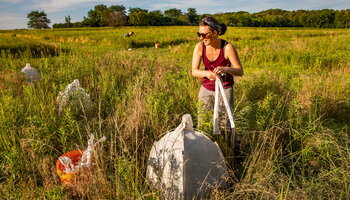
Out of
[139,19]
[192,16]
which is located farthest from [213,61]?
[192,16]

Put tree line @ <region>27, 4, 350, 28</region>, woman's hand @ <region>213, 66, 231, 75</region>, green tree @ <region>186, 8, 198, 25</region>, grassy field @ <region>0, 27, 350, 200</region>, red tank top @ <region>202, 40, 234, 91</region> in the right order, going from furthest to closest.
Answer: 1. green tree @ <region>186, 8, 198, 25</region>
2. tree line @ <region>27, 4, 350, 28</region>
3. red tank top @ <region>202, 40, 234, 91</region>
4. woman's hand @ <region>213, 66, 231, 75</region>
5. grassy field @ <region>0, 27, 350, 200</region>

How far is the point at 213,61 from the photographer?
230 cm

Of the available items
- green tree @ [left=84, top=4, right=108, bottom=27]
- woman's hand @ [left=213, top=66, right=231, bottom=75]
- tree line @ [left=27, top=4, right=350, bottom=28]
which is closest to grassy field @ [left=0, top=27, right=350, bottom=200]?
woman's hand @ [left=213, top=66, right=231, bottom=75]

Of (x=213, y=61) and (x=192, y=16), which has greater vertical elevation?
(x=192, y=16)

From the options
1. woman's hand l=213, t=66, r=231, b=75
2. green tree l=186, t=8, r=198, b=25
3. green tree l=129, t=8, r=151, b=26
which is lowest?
woman's hand l=213, t=66, r=231, b=75

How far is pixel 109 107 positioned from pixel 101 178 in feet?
5.98

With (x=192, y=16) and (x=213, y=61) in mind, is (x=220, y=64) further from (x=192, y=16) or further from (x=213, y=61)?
(x=192, y=16)

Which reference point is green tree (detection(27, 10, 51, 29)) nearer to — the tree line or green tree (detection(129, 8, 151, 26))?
the tree line

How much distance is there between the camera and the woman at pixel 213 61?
7.02ft

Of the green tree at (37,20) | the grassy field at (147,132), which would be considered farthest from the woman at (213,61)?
the green tree at (37,20)

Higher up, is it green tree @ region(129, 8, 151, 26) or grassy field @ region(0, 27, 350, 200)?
green tree @ region(129, 8, 151, 26)

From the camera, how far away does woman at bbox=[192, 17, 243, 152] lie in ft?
7.02

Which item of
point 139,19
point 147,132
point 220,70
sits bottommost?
point 147,132

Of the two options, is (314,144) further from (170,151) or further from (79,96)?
(79,96)
